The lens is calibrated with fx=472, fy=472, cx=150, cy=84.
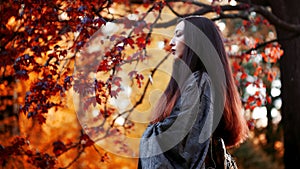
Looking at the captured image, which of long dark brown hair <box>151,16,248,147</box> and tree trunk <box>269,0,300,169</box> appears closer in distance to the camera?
long dark brown hair <box>151,16,248,147</box>

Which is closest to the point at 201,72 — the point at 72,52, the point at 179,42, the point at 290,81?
the point at 179,42

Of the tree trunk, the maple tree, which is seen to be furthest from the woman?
the tree trunk

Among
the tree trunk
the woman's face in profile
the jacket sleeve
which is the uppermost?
the woman's face in profile

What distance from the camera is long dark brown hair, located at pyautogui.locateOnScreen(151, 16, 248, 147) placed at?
9.36 feet

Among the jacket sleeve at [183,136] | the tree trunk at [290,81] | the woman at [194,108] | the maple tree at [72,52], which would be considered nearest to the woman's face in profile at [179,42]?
the woman at [194,108]

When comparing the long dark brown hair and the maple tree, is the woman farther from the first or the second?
the maple tree

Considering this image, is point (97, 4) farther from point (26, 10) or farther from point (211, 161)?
point (211, 161)

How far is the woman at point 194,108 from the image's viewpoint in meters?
2.65

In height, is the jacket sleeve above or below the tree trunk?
above

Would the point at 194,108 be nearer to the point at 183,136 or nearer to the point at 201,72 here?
the point at 183,136

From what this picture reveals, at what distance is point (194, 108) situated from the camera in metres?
2.66

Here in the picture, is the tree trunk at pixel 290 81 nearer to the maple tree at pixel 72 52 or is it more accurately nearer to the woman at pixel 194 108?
the maple tree at pixel 72 52

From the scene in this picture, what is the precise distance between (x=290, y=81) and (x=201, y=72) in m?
3.35

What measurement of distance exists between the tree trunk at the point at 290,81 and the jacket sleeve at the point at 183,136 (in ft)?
11.1
